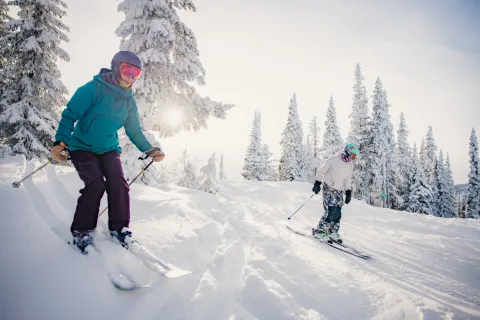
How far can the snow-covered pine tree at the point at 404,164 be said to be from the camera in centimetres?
4017

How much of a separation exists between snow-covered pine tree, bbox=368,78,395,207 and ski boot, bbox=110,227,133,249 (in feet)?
107

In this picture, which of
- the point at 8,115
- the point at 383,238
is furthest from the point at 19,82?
the point at 383,238

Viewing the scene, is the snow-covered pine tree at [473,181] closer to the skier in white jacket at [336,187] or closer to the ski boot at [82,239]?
the skier in white jacket at [336,187]

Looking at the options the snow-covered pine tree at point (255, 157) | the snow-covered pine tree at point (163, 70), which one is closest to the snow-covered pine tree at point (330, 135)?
the snow-covered pine tree at point (255, 157)

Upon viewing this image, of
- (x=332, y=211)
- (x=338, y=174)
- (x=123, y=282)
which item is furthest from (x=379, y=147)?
(x=123, y=282)

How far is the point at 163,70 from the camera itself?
936cm

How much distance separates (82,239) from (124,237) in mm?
461

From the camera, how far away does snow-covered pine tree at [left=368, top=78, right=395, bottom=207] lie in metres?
30.1

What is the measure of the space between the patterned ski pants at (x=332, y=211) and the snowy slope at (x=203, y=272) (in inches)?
33.3

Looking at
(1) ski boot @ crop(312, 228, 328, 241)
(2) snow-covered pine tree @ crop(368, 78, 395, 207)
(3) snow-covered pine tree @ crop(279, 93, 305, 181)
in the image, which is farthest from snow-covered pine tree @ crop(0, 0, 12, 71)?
(2) snow-covered pine tree @ crop(368, 78, 395, 207)

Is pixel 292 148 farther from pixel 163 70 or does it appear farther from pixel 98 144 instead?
pixel 98 144

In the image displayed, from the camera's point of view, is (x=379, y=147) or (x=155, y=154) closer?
(x=155, y=154)

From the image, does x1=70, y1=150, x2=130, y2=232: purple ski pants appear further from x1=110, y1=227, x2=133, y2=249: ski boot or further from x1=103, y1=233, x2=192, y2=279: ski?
x1=103, y1=233, x2=192, y2=279: ski

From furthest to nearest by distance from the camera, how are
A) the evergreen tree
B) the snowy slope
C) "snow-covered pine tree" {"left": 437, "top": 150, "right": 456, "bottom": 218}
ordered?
"snow-covered pine tree" {"left": 437, "top": 150, "right": 456, "bottom": 218}
the evergreen tree
the snowy slope
